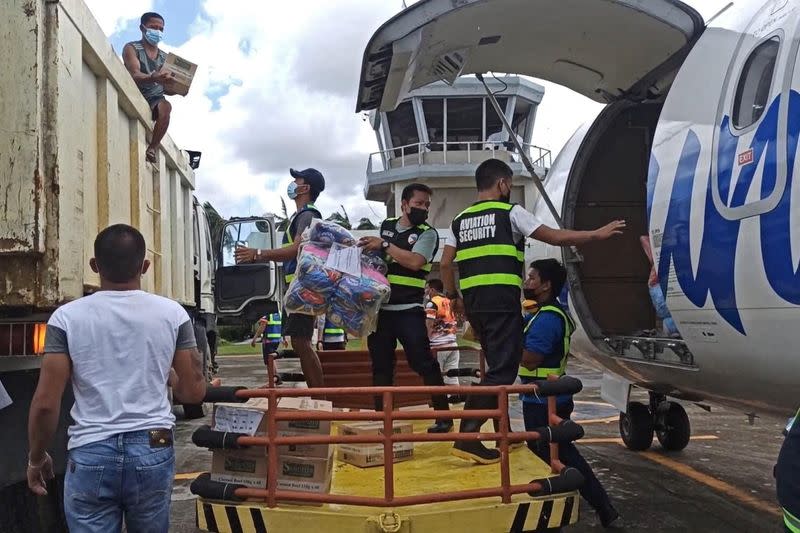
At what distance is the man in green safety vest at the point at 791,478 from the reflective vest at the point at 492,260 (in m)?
1.80

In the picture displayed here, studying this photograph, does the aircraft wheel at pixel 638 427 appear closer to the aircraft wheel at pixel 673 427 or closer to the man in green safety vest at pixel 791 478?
the aircraft wheel at pixel 673 427

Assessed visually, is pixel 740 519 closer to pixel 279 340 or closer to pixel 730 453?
pixel 730 453

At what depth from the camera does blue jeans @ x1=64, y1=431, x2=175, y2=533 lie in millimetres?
2539

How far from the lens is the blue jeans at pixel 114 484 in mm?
2539

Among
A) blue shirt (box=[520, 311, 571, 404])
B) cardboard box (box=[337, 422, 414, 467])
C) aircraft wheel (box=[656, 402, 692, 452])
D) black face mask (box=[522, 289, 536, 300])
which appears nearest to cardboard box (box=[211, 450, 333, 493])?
cardboard box (box=[337, 422, 414, 467])

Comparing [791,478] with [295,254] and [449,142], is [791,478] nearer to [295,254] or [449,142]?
[295,254]

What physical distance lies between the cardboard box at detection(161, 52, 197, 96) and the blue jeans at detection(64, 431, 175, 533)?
13.9ft

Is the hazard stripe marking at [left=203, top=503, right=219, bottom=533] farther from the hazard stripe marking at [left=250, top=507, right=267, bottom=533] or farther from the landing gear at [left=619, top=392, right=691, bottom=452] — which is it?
the landing gear at [left=619, top=392, right=691, bottom=452]

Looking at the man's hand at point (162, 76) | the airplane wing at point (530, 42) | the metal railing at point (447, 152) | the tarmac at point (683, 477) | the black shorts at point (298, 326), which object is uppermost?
the metal railing at point (447, 152)

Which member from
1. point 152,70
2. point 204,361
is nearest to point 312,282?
point 152,70

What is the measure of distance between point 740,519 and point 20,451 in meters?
4.49

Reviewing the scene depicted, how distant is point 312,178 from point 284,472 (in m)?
2.41

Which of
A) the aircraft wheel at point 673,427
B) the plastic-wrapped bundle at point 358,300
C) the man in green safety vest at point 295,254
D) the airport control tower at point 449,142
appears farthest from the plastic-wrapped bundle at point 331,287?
the airport control tower at point 449,142

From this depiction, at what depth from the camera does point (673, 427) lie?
7.10 m
